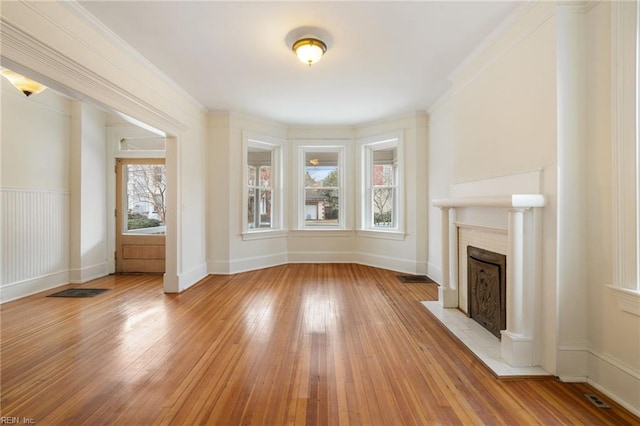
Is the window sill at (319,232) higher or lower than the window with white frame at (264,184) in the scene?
lower

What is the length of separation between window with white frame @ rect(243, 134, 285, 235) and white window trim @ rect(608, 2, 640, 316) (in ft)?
15.8

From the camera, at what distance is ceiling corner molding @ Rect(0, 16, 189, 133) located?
1901 millimetres

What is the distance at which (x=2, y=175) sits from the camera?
12.5 ft

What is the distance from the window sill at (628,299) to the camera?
5.64 ft

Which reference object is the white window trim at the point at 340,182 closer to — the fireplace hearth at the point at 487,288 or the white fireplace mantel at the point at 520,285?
the fireplace hearth at the point at 487,288

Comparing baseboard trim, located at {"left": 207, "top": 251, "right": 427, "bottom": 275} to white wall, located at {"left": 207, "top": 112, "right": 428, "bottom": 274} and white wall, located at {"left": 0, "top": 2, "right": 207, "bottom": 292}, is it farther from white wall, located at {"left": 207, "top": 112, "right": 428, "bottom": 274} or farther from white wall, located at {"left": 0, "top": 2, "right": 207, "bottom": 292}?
white wall, located at {"left": 0, "top": 2, "right": 207, "bottom": 292}

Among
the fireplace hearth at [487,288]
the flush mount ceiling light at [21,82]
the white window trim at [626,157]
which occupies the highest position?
the flush mount ceiling light at [21,82]

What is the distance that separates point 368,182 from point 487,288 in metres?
3.53

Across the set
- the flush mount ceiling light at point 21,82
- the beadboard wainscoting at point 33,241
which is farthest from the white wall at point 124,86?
the beadboard wainscoting at point 33,241

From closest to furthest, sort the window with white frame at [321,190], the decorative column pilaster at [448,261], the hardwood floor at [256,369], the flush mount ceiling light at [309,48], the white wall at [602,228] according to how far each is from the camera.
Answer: the hardwood floor at [256,369]
the white wall at [602,228]
the flush mount ceiling light at [309,48]
the decorative column pilaster at [448,261]
the window with white frame at [321,190]

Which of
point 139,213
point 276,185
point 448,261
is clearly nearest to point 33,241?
point 139,213

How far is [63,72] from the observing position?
2320 mm

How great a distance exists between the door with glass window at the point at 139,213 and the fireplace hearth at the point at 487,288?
5.11 metres

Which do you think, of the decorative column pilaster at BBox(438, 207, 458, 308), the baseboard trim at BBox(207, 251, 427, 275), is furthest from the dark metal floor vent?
the baseboard trim at BBox(207, 251, 427, 275)
